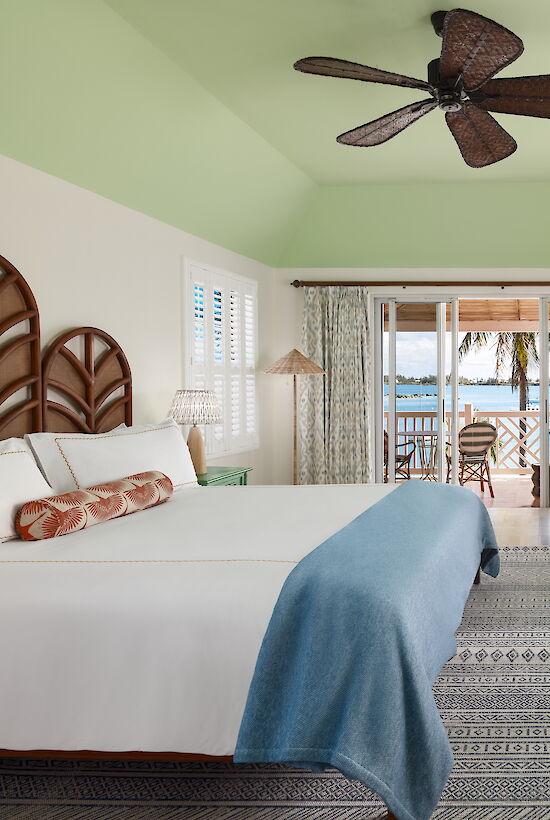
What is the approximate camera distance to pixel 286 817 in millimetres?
2090

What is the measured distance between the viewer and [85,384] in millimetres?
4113

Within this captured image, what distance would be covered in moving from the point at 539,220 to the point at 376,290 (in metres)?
1.62

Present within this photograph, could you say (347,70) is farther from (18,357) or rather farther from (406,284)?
(406,284)

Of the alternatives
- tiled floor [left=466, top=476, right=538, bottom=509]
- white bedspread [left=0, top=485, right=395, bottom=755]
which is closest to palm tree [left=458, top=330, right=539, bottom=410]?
tiled floor [left=466, top=476, right=538, bottom=509]

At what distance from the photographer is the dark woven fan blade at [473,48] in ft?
8.85

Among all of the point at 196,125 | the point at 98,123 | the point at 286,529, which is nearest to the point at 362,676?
the point at 286,529

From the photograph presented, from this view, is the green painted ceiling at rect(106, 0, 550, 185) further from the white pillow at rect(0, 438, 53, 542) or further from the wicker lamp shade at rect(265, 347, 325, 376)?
the white pillow at rect(0, 438, 53, 542)

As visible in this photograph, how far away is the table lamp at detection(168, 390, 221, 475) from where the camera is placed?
16.0 ft

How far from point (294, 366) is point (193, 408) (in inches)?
80.5

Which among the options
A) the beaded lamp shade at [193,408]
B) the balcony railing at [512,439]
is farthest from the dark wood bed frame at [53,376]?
the balcony railing at [512,439]

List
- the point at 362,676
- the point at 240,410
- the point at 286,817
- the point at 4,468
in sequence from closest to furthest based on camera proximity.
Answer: the point at 362,676 < the point at 286,817 < the point at 4,468 < the point at 240,410

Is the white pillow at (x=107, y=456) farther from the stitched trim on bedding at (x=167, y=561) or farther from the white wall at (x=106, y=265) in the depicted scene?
the stitched trim on bedding at (x=167, y=561)

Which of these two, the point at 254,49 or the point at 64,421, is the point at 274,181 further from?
the point at 64,421

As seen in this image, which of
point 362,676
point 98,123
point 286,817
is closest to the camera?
point 362,676
